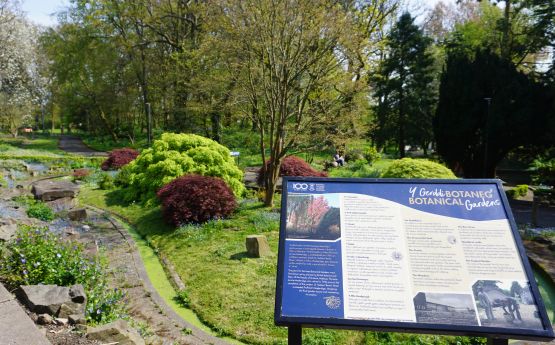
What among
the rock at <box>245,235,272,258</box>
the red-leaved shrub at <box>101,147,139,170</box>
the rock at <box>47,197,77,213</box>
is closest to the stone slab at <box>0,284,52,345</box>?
the rock at <box>245,235,272,258</box>

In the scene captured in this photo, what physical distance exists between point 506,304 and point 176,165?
11.1 meters

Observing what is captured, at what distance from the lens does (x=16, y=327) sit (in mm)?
3785

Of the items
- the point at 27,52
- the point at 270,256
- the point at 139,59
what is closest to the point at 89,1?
the point at 139,59

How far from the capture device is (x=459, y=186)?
378 centimetres

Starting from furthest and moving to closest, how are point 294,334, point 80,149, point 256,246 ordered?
point 80,149 → point 256,246 → point 294,334

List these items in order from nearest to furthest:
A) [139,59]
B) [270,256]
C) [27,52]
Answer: [270,256]
[139,59]
[27,52]

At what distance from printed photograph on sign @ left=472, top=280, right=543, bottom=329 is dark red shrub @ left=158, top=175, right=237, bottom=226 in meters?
8.12

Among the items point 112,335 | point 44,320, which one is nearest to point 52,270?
point 44,320

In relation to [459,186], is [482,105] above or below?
above

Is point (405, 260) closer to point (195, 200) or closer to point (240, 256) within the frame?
point (240, 256)

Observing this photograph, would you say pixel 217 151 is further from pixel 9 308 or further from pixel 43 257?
pixel 9 308

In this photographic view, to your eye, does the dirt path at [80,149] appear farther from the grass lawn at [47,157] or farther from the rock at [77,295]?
the rock at [77,295]

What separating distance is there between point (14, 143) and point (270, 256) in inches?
1330

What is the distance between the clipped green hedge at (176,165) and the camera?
1286 centimetres
